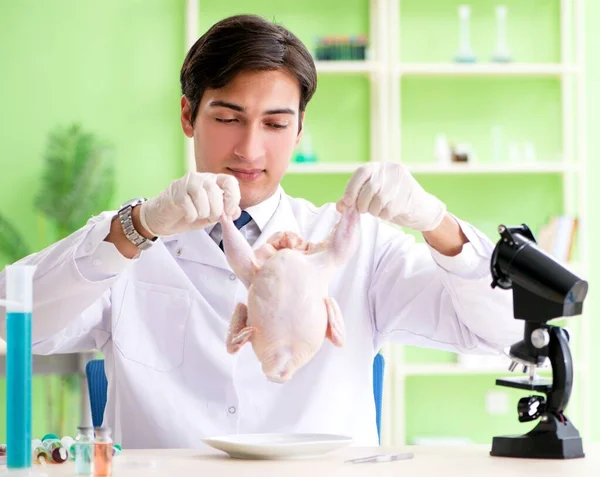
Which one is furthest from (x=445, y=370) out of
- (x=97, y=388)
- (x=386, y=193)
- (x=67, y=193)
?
(x=386, y=193)

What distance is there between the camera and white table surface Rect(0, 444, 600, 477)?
1458mm

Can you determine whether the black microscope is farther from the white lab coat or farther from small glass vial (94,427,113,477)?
small glass vial (94,427,113,477)

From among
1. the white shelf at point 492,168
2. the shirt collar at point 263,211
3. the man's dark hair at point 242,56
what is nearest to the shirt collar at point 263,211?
the shirt collar at point 263,211

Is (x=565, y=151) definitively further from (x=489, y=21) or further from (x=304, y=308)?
(x=304, y=308)

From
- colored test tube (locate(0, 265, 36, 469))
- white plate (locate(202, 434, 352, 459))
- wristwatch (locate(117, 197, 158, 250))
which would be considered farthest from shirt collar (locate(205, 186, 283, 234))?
colored test tube (locate(0, 265, 36, 469))

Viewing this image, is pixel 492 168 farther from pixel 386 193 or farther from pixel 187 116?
pixel 386 193

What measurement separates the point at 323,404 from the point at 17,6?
317cm

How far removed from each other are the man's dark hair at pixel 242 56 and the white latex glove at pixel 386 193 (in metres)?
0.44

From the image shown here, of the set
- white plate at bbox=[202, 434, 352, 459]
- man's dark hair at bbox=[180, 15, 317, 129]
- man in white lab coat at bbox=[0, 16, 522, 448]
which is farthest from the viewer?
man's dark hair at bbox=[180, 15, 317, 129]

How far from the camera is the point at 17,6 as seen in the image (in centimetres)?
457

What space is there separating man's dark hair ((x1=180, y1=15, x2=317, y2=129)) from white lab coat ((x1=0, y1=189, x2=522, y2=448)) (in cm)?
32

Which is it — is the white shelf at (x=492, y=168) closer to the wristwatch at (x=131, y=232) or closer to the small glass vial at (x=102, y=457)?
the wristwatch at (x=131, y=232)

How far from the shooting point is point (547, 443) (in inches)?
63.4

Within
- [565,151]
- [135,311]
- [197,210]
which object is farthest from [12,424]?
[565,151]
